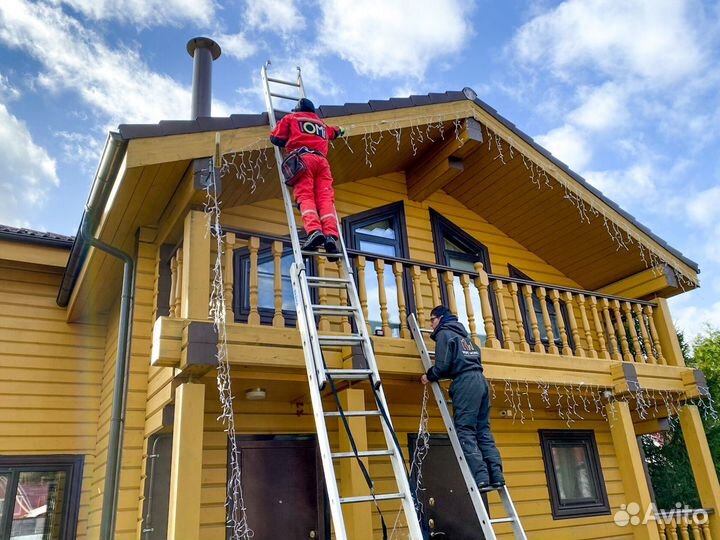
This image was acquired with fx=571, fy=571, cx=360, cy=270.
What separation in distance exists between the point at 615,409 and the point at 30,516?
6.34 m

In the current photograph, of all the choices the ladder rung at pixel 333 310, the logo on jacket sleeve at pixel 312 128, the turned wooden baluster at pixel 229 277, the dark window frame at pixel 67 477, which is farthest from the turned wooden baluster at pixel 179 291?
the dark window frame at pixel 67 477

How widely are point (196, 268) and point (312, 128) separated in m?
1.49

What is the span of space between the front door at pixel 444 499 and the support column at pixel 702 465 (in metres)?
2.49

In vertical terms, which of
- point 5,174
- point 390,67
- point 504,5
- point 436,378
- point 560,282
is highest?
point 5,174

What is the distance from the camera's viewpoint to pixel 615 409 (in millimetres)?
6051

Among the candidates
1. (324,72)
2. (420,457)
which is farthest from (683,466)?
(324,72)

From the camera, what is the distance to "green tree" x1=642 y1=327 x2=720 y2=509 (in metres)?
9.73

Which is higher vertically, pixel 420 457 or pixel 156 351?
pixel 156 351

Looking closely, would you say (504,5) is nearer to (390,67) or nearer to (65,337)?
(390,67)

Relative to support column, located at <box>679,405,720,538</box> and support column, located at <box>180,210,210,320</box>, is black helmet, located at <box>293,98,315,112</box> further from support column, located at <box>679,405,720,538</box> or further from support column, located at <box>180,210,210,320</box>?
support column, located at <box>679,405,720,538</box>

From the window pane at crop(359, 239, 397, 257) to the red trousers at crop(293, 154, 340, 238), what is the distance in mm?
2194

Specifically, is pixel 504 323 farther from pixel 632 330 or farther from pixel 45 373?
pixel 45 373

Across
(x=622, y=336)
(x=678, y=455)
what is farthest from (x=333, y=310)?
(x=678, y=455)

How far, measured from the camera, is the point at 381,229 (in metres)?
7.07
